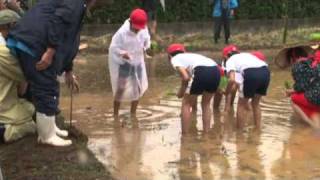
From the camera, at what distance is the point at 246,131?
842cm

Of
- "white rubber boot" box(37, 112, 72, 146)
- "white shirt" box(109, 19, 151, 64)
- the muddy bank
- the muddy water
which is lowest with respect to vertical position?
the muddy water

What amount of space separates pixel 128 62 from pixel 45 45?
113 inches

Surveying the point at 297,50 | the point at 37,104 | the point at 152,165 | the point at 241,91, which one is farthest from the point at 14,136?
the point at 297,50

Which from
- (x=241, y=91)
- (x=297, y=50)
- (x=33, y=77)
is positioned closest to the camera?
(x=33, y=77)

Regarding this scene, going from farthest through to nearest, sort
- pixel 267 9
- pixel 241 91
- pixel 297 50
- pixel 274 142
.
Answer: pixel 267 9, pixel 297 50, pixel 241 91, pixel 274 142

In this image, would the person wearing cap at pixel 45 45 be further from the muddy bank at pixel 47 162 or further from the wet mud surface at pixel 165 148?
the wet mud surface at pixel 165 148

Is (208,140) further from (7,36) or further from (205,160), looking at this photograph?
(7,36)

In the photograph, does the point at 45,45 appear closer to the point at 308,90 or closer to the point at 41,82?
the point at 41,82

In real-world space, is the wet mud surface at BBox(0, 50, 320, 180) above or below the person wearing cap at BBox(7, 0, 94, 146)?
below

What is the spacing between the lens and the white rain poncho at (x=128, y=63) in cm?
901

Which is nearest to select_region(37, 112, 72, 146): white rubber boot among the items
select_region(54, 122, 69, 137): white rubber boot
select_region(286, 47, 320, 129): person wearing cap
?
select_region(54, 122, 69, 137): white rubber boot

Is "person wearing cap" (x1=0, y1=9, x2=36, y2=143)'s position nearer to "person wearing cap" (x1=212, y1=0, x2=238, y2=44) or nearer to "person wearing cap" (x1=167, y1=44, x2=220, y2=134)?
"person wearing cap" (x1=167, y1=44, x2=220, y2=134)

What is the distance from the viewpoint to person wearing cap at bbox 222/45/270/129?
823 cm

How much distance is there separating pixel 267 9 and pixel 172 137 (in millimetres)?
12997
